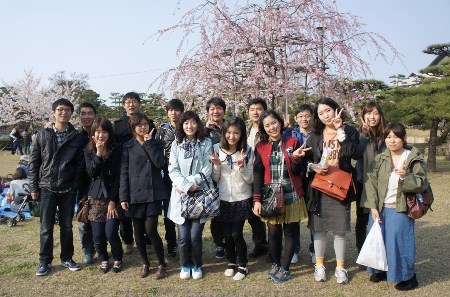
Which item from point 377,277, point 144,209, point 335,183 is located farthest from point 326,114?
point 144,209

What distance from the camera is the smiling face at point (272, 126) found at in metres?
3.57

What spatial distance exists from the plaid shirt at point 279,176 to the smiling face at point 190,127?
31.0 inches

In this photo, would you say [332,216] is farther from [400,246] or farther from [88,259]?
[88,259]

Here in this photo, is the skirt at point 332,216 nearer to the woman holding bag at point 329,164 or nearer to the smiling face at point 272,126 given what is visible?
the woman holding bag at point 329,164

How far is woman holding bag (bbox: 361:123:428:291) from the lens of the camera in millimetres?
3365

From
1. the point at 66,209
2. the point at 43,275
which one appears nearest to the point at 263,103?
the point at 66,209

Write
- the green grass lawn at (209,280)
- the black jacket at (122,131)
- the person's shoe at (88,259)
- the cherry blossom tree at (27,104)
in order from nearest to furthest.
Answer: the green grass lawn at (209,280) < the person's shoe at (88,259) < the black jacket at (122,131) < the cherry blossom tree at (27,104)

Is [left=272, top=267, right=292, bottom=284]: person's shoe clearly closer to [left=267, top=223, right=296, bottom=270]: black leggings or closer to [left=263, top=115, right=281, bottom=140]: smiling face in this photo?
[left=267, top=223, right=296, bottom=270]: black leggings

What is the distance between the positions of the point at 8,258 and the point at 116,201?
5.90ft

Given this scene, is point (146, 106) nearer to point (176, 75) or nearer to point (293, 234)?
point (176, 75)

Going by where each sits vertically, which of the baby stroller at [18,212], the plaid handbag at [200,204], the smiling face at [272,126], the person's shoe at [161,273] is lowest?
the person's shoe at [161,273]

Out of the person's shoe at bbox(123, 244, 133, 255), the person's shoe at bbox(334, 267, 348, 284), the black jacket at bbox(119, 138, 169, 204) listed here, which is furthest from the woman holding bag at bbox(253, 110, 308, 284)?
the person's shoe at bbox(123, 244, 133, 255)

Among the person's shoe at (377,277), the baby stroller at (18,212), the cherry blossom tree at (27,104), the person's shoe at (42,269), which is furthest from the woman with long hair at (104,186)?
the cherry blossom tree at (27,104)

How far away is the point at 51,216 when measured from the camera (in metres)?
3.99
